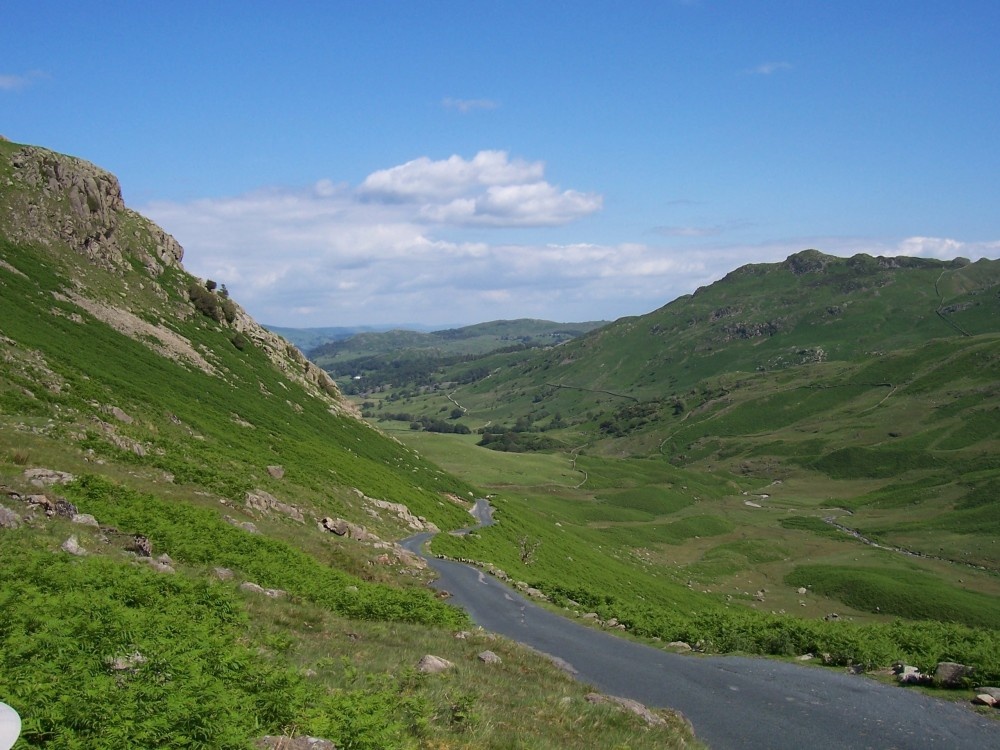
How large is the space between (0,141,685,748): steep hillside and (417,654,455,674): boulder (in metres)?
0.45

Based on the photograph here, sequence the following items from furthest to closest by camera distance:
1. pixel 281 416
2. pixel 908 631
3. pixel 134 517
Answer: pixel 281 416 < pixel 908 631 < pixel 134 517

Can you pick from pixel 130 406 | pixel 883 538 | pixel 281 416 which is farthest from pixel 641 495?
pixel 130 406

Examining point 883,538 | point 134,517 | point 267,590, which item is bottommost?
point 883,538

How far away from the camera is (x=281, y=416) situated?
8131 cm

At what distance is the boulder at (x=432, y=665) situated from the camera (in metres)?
17.3

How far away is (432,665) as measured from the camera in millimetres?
17719

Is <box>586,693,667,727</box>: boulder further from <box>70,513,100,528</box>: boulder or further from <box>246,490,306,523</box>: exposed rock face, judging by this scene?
<box>246,490,306,523</box>: exposed rock face

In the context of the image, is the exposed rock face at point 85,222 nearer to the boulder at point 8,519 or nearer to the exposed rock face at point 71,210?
the exposed rock face at point 71,210

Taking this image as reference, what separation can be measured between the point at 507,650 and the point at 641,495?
16249 cm

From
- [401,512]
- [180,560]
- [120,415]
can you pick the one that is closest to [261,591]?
[180,560]

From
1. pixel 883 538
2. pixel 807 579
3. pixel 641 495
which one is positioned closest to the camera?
pixel 807 579

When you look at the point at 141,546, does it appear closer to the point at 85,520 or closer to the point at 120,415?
the point at 85,520

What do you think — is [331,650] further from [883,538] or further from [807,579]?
[883,538]

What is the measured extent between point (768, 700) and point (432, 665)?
38.4 feet
